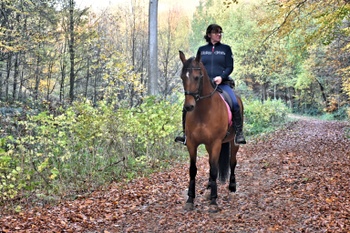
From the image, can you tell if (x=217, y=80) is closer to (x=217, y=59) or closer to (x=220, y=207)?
(x=217, y=59)

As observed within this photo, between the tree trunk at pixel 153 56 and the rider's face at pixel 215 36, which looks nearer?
the rider's face at pixel 215 36

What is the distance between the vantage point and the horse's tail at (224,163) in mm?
7117

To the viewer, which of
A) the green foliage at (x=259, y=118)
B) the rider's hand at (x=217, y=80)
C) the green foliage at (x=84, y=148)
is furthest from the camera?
the green foliage at (x=259, y=118)

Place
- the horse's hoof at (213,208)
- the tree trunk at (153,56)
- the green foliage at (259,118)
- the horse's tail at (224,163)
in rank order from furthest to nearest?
1. the green foliage at (259,118)
2. the tree trunk at (153,56)
3. the horse's tail at (224,163)
4. the horse's hoof at (213,208)

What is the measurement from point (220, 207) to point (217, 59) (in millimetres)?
2796

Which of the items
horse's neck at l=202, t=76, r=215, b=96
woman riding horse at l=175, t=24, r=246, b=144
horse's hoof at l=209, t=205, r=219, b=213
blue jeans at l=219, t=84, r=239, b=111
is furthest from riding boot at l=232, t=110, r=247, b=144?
horse's hoof at l=209, t=205, r=219, b=213

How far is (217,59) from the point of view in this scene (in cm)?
654

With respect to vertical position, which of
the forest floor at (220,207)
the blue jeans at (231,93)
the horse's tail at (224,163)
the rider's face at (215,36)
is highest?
the rider's face at (215,36)

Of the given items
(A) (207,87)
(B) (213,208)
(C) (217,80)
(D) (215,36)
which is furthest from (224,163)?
(D) (215,36)

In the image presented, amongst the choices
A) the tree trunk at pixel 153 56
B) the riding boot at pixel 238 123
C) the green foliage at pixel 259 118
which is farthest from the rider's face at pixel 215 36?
the green foliage at pixel 259 118

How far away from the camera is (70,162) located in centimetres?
859

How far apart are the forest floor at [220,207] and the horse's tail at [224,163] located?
0.35m

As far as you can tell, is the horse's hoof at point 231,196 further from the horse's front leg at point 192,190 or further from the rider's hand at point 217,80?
the rider's hand at point 217,80

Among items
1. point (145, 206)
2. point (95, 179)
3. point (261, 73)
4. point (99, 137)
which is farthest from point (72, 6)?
point (261, 73)
